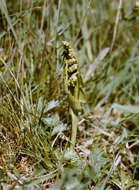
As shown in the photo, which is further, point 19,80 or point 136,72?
point 136,72

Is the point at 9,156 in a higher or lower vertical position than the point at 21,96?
lower

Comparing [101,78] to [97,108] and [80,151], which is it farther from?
[80,151]

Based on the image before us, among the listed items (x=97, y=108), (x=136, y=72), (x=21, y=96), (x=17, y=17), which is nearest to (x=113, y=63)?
(x=136, y=72)

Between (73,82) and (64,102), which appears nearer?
(73,82)

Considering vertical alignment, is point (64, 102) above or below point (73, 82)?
below
